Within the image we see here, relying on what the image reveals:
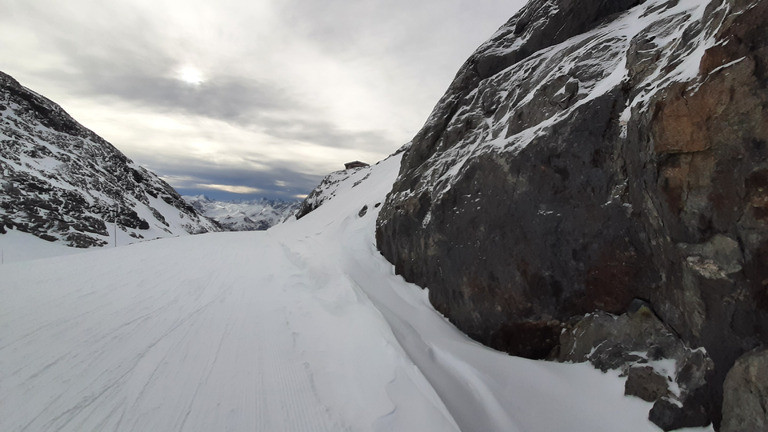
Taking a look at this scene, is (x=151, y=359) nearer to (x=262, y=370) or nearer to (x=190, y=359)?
(x=190, y=359)

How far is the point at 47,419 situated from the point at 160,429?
0.98 metres

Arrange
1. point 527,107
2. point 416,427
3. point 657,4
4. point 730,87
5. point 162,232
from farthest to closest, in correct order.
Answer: point 162,232 < point 527,107 < point 657,4 < point 416,427 < point 730,87

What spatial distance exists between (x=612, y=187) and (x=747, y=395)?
2456 mm

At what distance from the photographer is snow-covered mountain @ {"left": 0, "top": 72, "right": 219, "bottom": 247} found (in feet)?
94.6

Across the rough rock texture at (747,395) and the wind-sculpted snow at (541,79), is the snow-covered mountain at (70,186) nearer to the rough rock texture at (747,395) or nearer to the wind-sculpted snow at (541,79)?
the wind-sculpted snow at (541,79)

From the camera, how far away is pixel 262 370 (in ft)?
12.6

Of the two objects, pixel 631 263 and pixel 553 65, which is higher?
pixel 553 65

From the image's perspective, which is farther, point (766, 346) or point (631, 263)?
point (631, 263)

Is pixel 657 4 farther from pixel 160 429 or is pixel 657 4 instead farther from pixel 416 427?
pixel 160 429

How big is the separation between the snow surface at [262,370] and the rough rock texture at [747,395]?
27.2 inches

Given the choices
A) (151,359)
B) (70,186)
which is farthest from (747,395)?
(70,186)

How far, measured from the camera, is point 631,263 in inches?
152

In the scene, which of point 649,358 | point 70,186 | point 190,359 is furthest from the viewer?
point 70,186

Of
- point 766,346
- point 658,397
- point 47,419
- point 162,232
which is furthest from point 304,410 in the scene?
point 162,232
